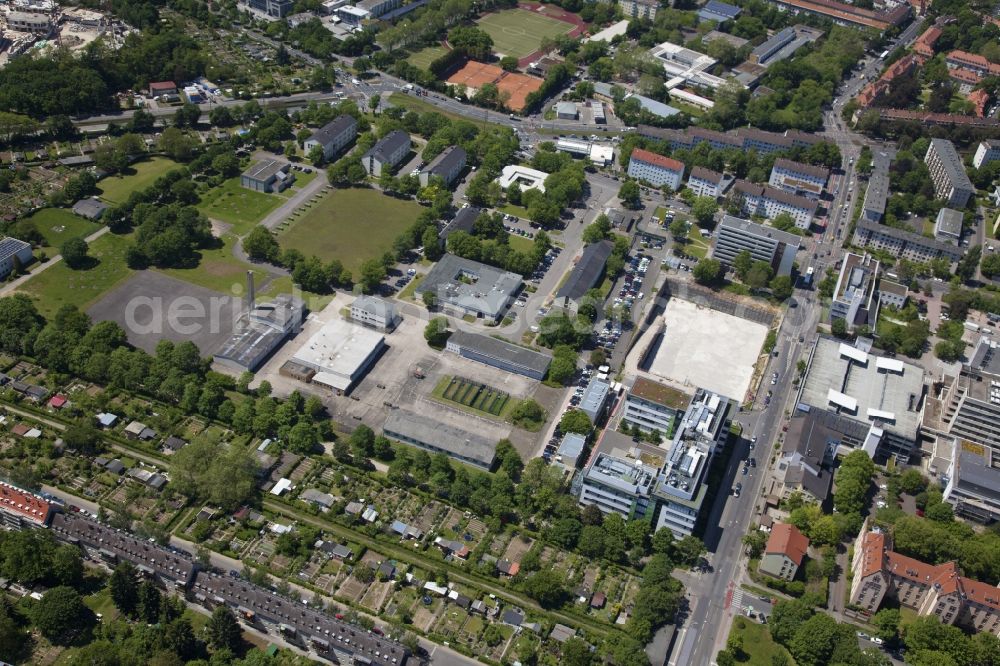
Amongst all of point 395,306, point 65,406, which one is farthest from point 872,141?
point 65,406

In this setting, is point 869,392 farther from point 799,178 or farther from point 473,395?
point 799,178

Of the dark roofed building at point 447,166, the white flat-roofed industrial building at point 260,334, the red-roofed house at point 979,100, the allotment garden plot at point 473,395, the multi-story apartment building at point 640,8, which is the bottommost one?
the allotment garden plot at point 473,395

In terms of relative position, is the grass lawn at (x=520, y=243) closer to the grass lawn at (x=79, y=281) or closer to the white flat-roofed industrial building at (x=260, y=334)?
the white flat-roofed industrial building at (x=260, y=334)

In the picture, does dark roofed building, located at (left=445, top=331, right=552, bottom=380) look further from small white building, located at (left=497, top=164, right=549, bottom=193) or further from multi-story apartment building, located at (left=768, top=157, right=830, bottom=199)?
multi-story apartment building, located at (left=768, top=157, right=830, bottom=199)

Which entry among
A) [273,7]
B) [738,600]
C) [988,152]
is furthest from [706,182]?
[273,7]

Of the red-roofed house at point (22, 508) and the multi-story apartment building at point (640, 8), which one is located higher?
the multi-story apartment building at point (640, 8)

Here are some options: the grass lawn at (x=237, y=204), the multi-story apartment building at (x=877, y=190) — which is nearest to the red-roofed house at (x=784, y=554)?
the multi-story apartment building at (x=877, y=190)
